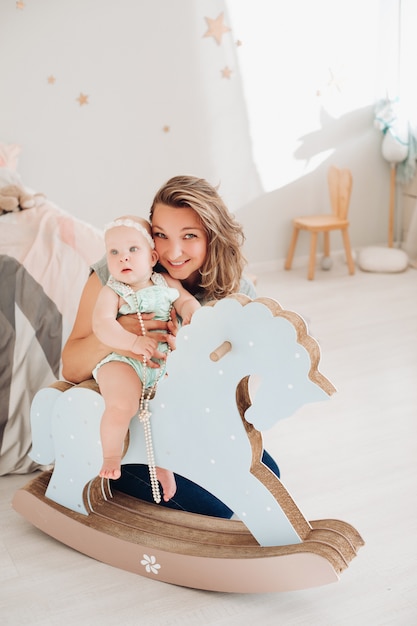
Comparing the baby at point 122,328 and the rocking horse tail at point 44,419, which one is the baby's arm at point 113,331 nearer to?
the baby at point 122,328

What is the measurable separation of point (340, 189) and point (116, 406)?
304 centimetres

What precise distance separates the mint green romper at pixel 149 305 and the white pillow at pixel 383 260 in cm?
292

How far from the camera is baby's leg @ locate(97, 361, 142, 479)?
149 cm

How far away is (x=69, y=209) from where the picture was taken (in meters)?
3.88

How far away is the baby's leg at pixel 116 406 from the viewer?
149 centimetres

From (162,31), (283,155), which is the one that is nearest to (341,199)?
(283,155)

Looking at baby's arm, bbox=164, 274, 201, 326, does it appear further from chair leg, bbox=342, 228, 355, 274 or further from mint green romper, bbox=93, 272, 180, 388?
chair leg, bbox=342, 228, 355, 274

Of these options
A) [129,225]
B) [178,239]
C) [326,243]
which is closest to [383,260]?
[326,243]

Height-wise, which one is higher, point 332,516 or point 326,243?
point 332,516

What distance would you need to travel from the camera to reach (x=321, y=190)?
4.43 meters

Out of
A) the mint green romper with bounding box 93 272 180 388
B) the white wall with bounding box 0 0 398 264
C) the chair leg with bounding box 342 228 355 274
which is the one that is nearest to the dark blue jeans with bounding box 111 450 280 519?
the mint green romper with bounding box 93 272 180 388

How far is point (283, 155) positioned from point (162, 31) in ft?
3.28

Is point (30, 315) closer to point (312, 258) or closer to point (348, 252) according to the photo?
point (312, 258)

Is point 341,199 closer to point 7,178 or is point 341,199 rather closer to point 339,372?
point 339,372
